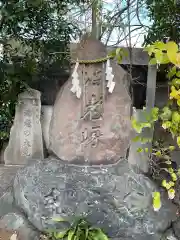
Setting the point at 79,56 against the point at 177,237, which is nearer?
the point at 177,237

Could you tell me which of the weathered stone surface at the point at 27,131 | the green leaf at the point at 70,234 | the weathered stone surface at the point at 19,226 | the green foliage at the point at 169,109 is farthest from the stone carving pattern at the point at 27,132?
the green foliage at the point at 169,109

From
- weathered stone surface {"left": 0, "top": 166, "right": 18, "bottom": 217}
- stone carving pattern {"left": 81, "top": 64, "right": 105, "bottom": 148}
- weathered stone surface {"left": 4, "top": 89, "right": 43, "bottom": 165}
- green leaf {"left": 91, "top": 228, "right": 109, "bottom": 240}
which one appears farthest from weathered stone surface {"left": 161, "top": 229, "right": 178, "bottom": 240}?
weathered stone surface {"left": 4, "top": 89, "right": 43, "bottom": 165}

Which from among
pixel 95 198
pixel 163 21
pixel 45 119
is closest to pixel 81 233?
pixel 95 198

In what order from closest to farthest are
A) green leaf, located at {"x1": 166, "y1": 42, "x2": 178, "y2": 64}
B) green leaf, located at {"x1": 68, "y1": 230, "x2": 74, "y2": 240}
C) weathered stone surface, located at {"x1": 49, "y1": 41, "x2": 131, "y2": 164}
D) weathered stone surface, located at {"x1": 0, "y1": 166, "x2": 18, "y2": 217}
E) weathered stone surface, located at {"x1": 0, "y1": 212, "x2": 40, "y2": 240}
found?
green leaf, located at {"x1": 166, "y1": 42, "x2": 178, "y2": 64}
green leaf, located at {"x1": 68, "y1": 230, "x2": 74, "y2": 240}
weathered stone surface, located at {"x1": 0, "y1": 212, "x2": 40, "y2": 240}
weathered stone surface, located at {"x1": 0, "y1": 166, "x2": 18, "y2": 217}
weathered stone surface, located at {"x1": 49, "y1": 41, "x2": 131, "y2": 164}

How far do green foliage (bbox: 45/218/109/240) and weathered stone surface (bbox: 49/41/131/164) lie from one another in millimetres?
791

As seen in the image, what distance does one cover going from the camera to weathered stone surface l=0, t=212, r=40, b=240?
9.18 ft

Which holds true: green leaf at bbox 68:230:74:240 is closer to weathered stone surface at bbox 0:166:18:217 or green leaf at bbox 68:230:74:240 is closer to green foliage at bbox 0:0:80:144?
weathered stone surface at bbox 0:166:18:217

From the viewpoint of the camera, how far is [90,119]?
3234 mm

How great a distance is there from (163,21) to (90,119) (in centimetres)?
176

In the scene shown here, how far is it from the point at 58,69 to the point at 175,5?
6.36ft

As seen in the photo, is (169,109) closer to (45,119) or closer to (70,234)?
(70,234)

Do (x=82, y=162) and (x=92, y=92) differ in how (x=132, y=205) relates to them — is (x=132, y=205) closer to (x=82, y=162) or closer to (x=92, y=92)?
(x=82, y=162)

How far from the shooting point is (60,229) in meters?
2.71

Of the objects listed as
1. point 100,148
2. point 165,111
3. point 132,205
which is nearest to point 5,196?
point 100,148
